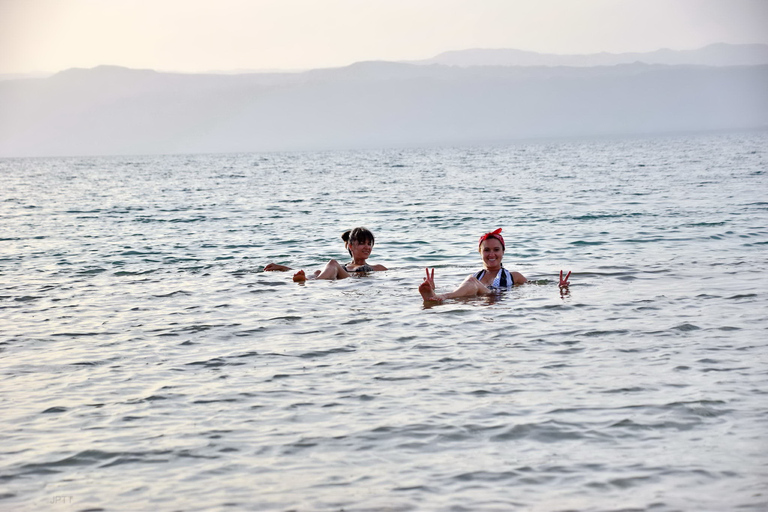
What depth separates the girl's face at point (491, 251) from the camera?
13.2m

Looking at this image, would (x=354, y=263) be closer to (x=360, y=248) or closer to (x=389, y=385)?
(x=360, y=248)

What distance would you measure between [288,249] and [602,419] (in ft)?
50.3

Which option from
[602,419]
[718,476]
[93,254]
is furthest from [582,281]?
[93,254]

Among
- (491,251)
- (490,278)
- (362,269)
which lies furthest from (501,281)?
(362,269)

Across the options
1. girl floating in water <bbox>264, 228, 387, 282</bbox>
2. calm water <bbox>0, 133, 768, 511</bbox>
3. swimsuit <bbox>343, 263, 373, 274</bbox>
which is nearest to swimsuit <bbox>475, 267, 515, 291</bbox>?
calm water <bbox>0, 133, 768, 511</bbox>

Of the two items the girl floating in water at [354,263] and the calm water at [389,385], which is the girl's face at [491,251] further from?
the girl floating in water at [354,263]

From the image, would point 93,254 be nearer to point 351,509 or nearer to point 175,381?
point 175,381

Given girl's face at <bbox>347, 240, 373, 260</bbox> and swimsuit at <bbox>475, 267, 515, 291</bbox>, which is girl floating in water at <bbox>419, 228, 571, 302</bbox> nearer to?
swimsuit at <bbox>475, 267, 515, 291</bbox>

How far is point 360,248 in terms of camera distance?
600 inches

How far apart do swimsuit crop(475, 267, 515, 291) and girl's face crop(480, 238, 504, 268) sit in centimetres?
16

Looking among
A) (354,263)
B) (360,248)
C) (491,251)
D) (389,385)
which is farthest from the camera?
(354,263)

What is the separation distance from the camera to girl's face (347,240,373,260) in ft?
49.7

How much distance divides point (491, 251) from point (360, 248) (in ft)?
9.22

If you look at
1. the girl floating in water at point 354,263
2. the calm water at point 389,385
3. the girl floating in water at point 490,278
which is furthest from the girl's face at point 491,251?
the girl floating in water at point 354,263
